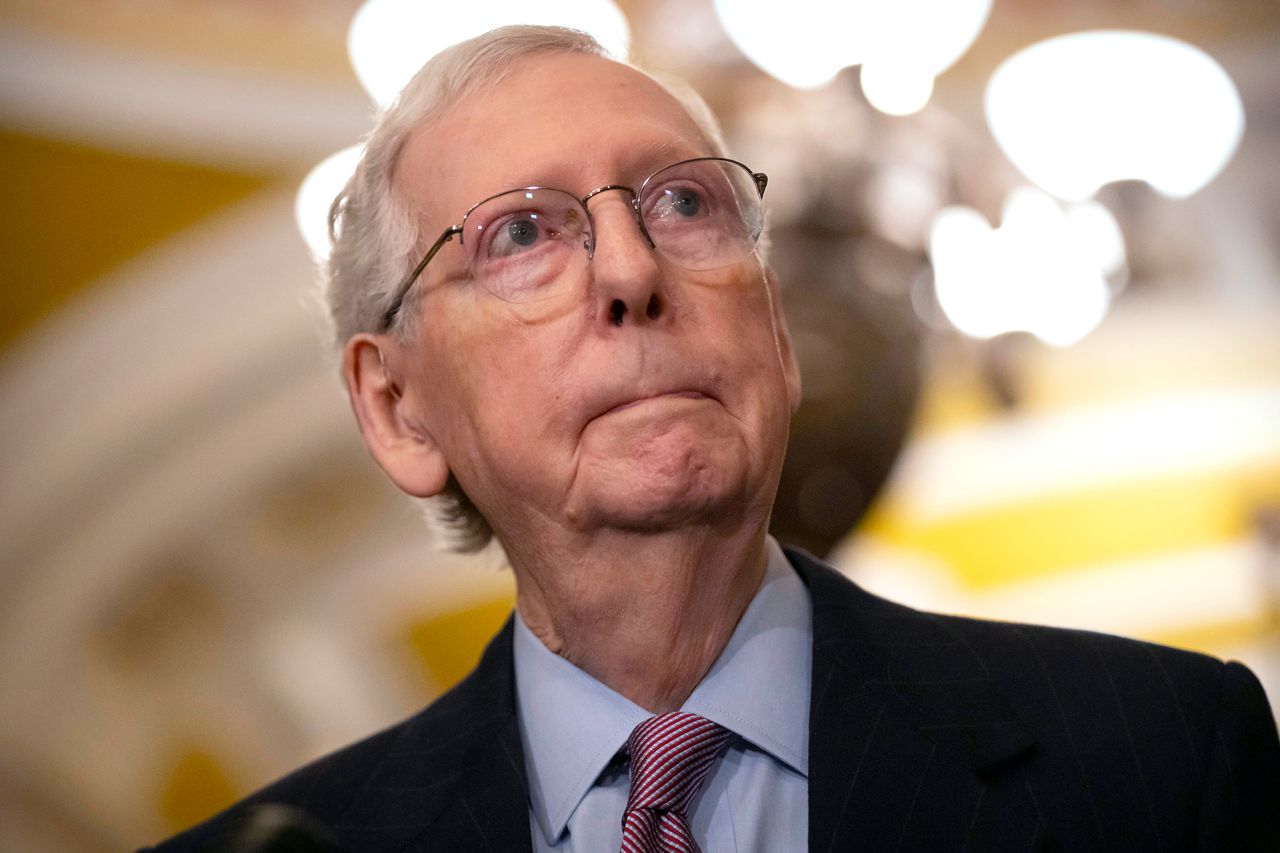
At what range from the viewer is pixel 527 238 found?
1.69 meters

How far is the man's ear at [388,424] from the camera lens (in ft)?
6.16

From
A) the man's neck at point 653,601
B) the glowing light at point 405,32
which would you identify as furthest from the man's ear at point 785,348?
the glowing light at point 405,32

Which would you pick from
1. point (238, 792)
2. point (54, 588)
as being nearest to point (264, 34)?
point (54, 588)

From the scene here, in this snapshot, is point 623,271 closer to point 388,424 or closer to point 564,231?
point 564,231

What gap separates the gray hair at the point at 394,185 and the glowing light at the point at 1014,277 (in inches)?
84.9

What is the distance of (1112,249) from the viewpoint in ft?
13.6

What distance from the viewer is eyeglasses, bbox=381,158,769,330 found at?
167cm

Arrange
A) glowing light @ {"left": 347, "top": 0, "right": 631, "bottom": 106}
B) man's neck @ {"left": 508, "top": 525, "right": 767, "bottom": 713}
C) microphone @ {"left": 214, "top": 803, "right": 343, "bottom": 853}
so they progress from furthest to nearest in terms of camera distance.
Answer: glowing light @ {"left": 347, "top": 0, "right": 631, "bottom": 106} < man's neck @ {"left": 508, "top": 525, "right": 767, "bottom": 713} < microphone @ {"left": 214, "top": 803, "right": 343, "bottom": 853}

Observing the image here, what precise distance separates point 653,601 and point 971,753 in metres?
0.41

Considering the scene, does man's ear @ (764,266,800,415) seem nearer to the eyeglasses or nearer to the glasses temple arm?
the eyeglasses

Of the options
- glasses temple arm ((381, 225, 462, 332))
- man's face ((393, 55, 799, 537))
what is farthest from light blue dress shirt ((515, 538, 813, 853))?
glasses temple arm ((381, 225, 462, 332))

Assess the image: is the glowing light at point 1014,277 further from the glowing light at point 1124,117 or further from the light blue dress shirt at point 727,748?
the light blue dress shirt at point 727,748

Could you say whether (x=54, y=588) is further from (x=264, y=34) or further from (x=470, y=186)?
(x=470, y=186)

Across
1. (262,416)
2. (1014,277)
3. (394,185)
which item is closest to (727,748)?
(394,185)
